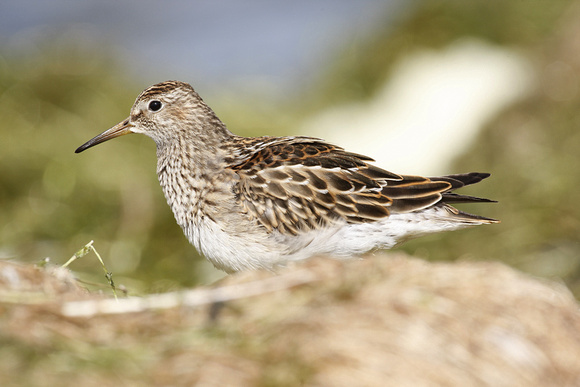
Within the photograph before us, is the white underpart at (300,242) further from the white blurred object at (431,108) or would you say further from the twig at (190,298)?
the white blurred object at (431,108)

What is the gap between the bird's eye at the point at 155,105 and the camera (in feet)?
19.7

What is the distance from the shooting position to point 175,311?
350cm

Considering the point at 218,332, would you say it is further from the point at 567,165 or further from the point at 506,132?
the point at 506,132

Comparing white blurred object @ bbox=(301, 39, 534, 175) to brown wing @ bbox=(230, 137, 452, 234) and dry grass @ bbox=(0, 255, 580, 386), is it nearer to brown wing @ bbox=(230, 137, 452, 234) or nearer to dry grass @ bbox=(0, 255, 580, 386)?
brown wing @ bbox=(230, 137, 452, 234)

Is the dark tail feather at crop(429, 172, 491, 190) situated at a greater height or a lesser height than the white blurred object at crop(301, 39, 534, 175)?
lesser

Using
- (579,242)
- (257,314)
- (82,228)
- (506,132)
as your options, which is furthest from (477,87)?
(257,314)

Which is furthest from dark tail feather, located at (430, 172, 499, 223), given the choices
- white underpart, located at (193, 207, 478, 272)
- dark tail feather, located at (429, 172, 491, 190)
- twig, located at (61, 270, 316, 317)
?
twig, located at (61, 270, 316, 317)

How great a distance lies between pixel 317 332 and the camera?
312 cm

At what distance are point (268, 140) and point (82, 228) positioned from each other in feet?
14.8

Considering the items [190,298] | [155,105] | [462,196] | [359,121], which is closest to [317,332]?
[190,298]

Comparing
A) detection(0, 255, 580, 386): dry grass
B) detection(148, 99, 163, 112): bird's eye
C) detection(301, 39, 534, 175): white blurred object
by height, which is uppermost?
detection(301, 39, 534, 175): white blurred object

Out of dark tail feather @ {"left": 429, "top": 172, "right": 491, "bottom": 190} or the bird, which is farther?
dark tail feather @ {"left": 429, "top": 172, "right": 491, "bottom": 190}

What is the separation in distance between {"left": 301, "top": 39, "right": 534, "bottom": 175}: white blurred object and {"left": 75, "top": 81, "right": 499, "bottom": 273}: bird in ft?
21.7

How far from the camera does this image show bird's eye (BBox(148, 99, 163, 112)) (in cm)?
600
